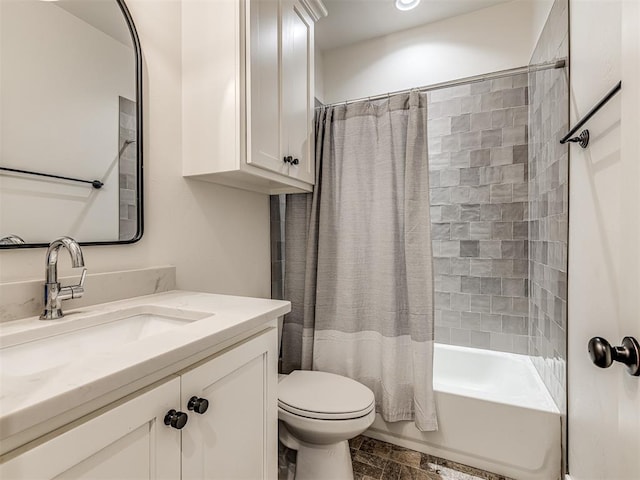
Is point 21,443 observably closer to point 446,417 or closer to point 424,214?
point 424,214

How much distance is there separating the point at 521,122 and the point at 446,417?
1872 millimetres

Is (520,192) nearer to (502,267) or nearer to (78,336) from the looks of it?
(502,267)

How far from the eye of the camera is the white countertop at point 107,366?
44 centimetres

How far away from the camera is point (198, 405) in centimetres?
71

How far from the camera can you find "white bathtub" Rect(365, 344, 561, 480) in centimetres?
149

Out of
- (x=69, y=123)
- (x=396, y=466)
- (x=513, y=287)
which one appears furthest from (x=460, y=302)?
(x=69, y=123)

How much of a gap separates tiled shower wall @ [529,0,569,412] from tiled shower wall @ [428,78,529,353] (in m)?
0.08

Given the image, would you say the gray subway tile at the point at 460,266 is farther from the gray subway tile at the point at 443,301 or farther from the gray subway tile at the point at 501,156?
Answer: the gray subway tile at the point at 501,156

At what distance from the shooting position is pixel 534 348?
6.47 ft

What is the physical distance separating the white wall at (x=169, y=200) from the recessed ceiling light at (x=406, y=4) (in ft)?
4.54

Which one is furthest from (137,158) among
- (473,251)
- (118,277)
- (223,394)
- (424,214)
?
(473,251)

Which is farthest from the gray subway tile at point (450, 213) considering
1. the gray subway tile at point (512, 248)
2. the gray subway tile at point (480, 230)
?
the gray subway tile at point (512, 248)

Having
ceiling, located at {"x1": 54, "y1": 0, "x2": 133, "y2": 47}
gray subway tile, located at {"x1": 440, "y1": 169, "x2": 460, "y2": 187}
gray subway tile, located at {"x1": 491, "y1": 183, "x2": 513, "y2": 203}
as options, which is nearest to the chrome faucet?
ceiling, located at {"x1": 54, "y1": 0, "x2": 133, "y2": 47}

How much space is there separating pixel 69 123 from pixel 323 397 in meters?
1.42
